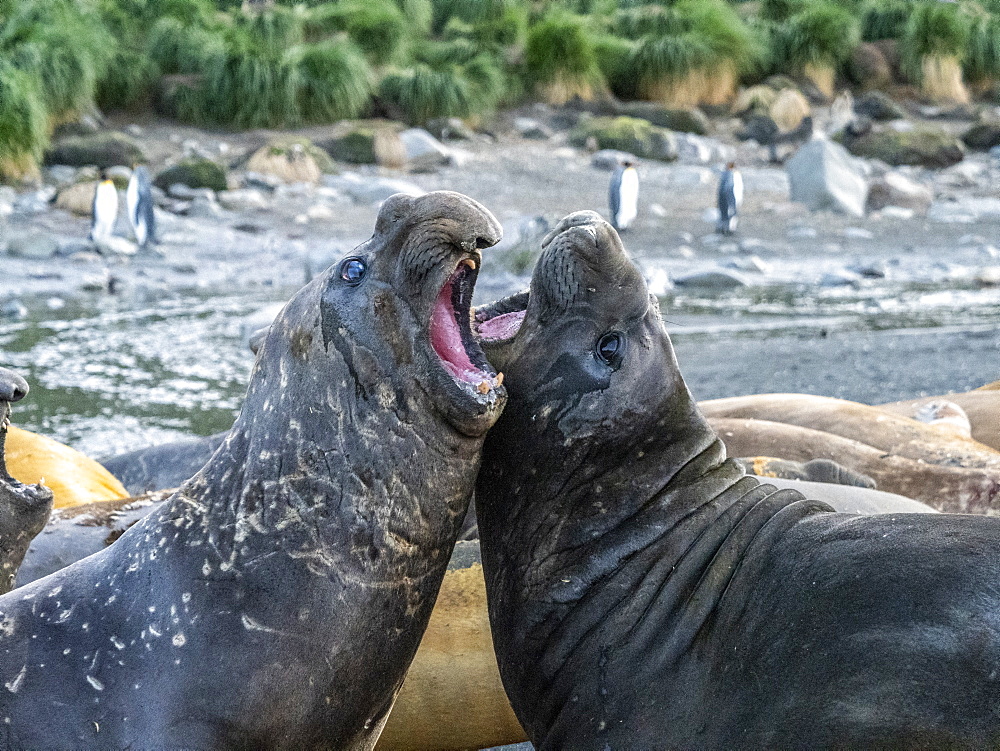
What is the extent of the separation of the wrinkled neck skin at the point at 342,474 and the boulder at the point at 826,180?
55.5 feet

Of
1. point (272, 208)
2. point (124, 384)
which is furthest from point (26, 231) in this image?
point (124, 384)

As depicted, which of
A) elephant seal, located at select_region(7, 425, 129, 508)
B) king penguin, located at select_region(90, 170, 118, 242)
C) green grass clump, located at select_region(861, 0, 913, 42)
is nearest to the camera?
elephant seal, located at select_region(7, 425, 129, 508)

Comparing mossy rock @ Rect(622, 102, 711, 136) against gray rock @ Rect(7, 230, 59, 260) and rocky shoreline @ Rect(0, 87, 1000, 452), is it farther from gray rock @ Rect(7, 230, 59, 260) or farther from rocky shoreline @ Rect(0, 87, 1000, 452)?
gray rock @ Rect(7, 230, 59, 260)

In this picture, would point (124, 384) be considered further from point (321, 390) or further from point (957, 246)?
point (957, 246)

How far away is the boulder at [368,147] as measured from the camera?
2109 centimetres

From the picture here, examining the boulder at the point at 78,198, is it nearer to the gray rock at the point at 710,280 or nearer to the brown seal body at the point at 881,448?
the gray rock at the point at 710,280

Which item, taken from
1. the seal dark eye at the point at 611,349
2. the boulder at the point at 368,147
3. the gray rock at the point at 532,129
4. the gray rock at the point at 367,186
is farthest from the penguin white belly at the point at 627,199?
the seal dark eye at the point at 611,349

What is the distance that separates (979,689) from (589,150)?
21.5m

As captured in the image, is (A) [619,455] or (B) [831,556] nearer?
(B) [831,556]

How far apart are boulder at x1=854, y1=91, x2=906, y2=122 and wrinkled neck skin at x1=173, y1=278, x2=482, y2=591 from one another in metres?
26.7

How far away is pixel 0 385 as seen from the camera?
3299 mm

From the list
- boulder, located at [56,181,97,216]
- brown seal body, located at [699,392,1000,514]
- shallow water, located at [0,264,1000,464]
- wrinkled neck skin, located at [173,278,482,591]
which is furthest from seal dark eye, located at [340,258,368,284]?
boulder, located at [56,181,97,216]

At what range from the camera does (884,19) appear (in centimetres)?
3244

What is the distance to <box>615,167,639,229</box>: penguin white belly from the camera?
56.3 ft
